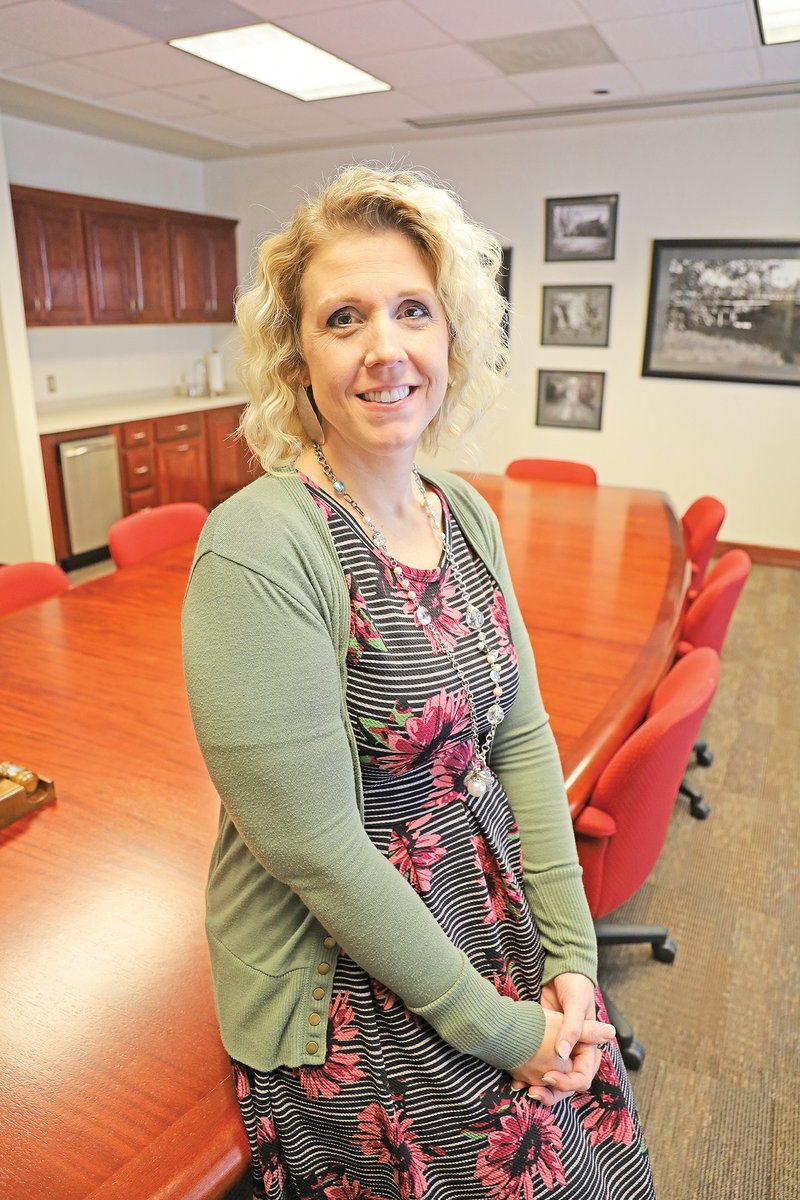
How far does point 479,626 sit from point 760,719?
268cm

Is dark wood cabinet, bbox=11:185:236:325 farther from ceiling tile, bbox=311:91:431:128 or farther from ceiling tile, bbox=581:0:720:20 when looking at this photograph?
ceiling tile, bbox=581:0:720:20

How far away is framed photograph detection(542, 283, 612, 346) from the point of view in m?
5.75

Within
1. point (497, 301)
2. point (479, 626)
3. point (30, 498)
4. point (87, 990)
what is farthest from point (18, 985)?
point (30, 498)

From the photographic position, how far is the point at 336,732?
893 millimetres

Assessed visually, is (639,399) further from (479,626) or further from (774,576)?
(479,626)

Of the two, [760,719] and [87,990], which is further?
[760,719]

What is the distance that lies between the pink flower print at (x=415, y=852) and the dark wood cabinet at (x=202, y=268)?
6.23 metres

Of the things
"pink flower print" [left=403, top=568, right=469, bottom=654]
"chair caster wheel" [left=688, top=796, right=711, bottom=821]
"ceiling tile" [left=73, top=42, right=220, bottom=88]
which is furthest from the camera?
"ceiling tile" [left=73, top=42, right=220, bottom=88]

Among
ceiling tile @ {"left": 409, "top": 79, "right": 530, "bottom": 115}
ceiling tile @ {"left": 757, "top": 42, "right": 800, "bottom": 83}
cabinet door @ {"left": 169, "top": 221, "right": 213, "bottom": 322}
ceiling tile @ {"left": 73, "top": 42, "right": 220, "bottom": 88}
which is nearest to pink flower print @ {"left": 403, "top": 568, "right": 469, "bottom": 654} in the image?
ceiling tile @ {"left": 73, "top": 42, "right": 220, "bottom": 88}

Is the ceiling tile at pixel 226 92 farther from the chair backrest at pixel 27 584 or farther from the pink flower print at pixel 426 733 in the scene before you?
the pink flower print at pixel 426 733

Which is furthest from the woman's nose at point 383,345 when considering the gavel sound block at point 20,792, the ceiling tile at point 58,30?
the ceiling tile at point 58,30

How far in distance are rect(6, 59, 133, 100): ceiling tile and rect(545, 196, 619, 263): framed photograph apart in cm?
287

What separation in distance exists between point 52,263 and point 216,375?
177 centimetres

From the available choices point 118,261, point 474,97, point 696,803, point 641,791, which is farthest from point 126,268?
point 641,791
